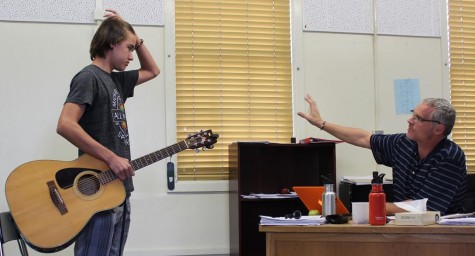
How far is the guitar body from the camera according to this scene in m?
2.18

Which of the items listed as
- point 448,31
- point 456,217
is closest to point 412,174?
point 456,217

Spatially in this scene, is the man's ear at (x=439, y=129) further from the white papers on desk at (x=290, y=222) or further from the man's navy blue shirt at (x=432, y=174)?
the white papers on desk at (x=290, y=222)

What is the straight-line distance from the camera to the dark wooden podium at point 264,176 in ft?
11.8

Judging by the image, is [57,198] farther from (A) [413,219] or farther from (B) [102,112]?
(A) [413,219]

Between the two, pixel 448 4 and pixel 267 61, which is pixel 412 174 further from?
pixel 448 4

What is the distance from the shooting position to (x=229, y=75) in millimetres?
3871

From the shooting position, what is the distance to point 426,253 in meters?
1.83

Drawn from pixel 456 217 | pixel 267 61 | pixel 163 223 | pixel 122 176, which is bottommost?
pixel 163 223

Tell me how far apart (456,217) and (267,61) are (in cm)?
221

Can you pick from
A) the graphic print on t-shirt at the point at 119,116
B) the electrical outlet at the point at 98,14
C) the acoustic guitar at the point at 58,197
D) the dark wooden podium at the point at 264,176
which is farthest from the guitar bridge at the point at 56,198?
the electrical outlet at the point at 98,14

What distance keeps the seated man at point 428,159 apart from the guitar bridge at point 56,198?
1.22 metres

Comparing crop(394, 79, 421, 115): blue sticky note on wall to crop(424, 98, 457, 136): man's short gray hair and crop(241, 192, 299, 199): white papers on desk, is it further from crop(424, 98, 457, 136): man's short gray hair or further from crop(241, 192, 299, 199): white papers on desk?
crop(424, 98, 457, 136): man's short gray hair

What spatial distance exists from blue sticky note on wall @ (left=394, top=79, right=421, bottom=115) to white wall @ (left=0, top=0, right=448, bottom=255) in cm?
4

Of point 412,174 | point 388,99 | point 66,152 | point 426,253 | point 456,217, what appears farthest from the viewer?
point 388,99
